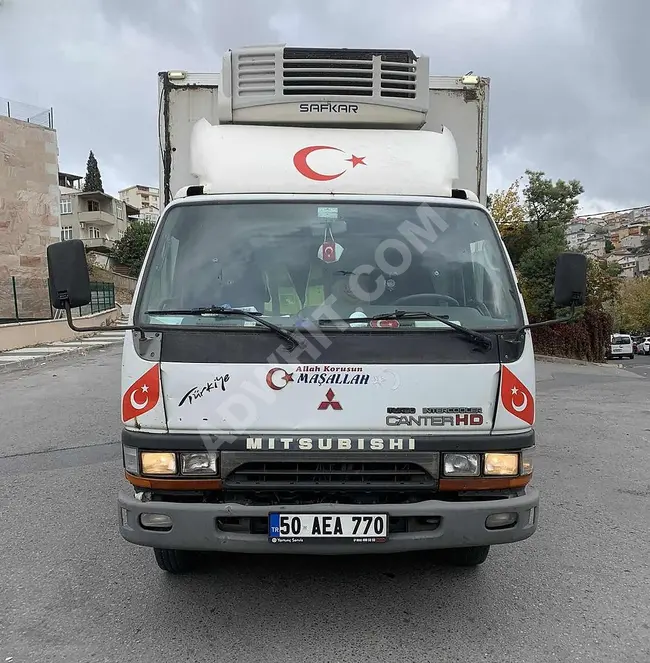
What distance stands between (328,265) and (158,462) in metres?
1.45

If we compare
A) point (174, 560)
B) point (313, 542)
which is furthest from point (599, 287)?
point (313, 542)

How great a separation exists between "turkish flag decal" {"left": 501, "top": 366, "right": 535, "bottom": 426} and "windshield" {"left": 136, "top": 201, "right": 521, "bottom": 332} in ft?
1.00

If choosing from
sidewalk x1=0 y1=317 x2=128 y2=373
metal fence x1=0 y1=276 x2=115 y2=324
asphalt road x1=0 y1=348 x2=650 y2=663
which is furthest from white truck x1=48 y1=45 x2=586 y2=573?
metal fence x1=0 y1=276 x2=115 y2=324

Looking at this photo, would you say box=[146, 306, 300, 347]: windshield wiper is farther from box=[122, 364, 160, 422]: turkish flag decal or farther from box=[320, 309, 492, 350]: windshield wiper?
box=[122, 364, 160, 422]: turkish flag decal

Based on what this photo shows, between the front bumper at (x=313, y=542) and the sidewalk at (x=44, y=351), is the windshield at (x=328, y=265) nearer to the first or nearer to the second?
the front bumper at (x=313, y=542)

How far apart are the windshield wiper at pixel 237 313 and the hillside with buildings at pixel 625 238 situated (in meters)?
69.4

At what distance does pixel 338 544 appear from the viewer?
120 inches

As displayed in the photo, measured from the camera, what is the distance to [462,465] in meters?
3.12

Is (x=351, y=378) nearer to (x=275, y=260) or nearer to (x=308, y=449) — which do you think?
(x=308, y=449)

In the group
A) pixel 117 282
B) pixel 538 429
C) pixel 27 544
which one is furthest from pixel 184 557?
pixel 117 282

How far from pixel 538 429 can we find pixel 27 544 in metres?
6.53

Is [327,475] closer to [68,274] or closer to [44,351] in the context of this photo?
[68,274]

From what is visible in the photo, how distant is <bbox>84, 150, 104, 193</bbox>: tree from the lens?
77688mm

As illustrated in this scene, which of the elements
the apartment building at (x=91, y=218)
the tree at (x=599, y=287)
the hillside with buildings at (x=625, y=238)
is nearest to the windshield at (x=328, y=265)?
the tree at (x=599, y=287)
